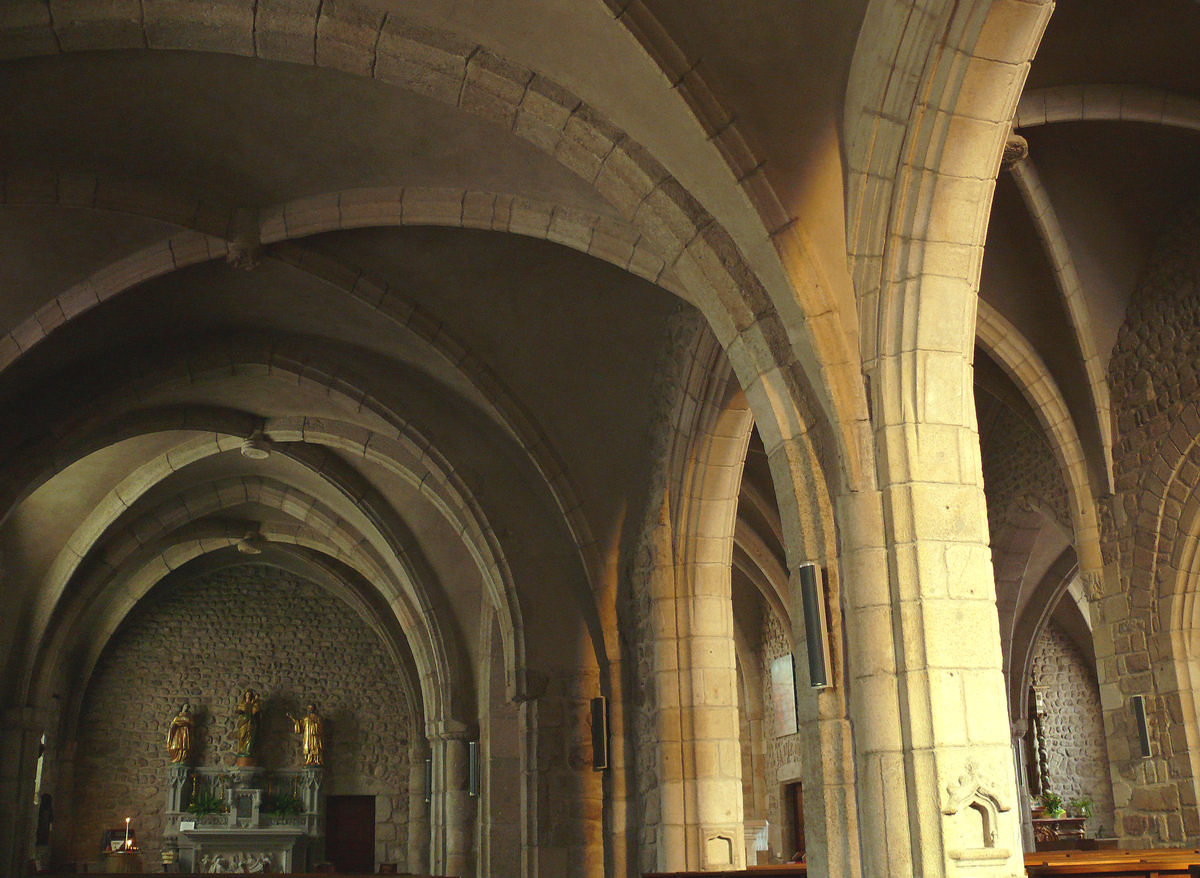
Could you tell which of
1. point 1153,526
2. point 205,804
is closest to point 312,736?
point 205,804

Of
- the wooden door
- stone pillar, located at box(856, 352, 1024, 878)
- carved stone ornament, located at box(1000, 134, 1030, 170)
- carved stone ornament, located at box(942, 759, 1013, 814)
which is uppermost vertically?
carved stone ornament, located at box(1000, 134, 1030, 170)

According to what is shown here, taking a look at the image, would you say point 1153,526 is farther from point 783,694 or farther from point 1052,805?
point 1052,805

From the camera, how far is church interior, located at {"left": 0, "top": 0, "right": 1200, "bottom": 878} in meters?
4.68

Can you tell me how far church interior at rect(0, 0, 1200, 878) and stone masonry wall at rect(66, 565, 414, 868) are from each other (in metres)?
1.67

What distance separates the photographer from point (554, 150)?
5.86 m

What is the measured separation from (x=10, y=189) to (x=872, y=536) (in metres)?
5.65

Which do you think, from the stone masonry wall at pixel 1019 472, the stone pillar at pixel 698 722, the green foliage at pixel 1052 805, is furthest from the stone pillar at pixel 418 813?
the stone pillar at pixel 698 722

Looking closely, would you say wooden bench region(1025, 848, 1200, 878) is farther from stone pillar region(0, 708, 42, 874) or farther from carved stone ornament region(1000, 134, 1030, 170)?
stone pillar region(0, 708, 42, 874)

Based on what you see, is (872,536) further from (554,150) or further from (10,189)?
(10,189)

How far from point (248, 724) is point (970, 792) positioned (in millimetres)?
14814

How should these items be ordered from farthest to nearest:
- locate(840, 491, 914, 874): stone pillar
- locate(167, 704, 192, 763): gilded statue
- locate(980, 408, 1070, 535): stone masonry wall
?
locate(167, 704, 192, 763): gilded statue
locate(980, 408, 1070, 535): stone masonry wall
locate(840, 491, 914, 874): stone pillar

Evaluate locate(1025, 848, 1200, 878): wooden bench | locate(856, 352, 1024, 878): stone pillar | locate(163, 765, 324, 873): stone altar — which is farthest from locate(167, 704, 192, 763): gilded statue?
locate(856, 352, 1024, 878): stone pillar

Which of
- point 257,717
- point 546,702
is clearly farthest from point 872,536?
point 257,717

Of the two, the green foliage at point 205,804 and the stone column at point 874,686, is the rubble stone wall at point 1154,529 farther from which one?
the green foliage at point 205,804
